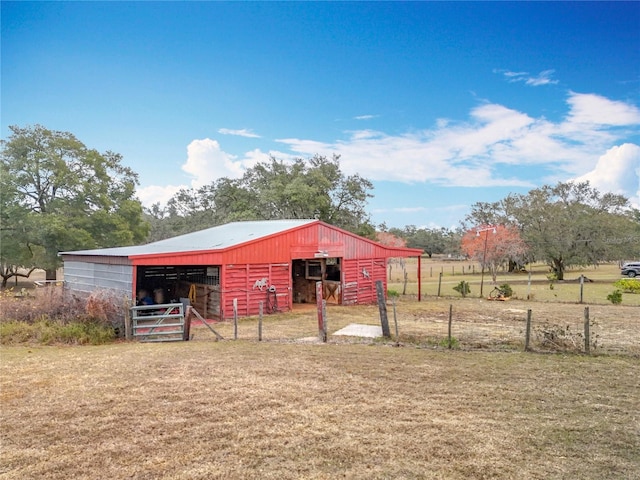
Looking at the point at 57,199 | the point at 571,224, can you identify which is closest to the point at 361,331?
the point at 57,199

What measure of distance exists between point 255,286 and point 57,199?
16852 mm

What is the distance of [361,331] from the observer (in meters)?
13.1

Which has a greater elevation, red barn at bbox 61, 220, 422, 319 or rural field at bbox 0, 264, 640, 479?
red barn at bbox 61, 220, 422, 319

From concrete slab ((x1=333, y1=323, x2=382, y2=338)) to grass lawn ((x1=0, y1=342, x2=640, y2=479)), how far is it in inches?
121

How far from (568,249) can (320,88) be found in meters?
27.7

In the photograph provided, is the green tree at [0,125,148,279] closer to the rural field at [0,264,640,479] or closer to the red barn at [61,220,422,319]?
the red barn at [61,220,422,319]

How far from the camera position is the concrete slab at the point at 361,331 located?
12.3 meters

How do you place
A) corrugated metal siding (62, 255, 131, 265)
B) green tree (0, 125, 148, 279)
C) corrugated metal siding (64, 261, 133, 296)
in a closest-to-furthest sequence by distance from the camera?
corrugated metal siding (62, 255, 131, 265) < corrugated metal siding (64, 261, 133, 296) < green tree (0, 125, 148, 279)

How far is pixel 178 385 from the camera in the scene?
278 inches

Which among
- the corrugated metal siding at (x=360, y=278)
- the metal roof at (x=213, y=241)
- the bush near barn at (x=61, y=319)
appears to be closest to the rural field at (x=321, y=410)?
the bush near barn at (x=61, y=319)

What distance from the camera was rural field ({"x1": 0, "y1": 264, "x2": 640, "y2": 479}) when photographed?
4.51 meters

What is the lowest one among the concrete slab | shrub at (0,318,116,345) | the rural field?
the concrete slab

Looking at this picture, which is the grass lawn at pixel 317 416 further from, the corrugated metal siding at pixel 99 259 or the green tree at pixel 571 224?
the green tree at pixel 571 224

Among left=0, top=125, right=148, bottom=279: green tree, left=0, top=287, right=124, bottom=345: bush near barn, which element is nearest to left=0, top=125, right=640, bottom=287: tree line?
left=0, top=125, right=148, bottom=279: green tree
